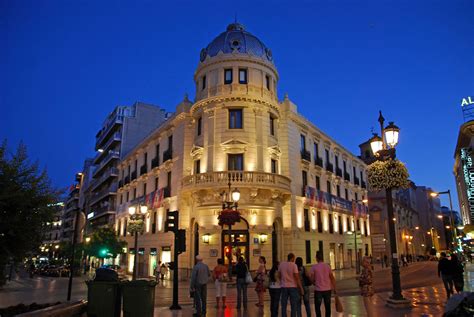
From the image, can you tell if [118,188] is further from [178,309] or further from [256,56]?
[178,309]

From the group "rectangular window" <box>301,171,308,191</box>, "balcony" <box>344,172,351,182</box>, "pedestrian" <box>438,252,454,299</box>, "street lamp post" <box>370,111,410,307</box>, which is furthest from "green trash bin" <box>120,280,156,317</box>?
"balcony" <box>344,172,351,182</box>

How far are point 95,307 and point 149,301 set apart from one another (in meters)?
1.33

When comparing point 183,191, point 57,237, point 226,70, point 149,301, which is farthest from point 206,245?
point 57,237

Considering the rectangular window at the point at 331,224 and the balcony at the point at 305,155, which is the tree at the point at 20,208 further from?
the rectangular window at the point at 331,224

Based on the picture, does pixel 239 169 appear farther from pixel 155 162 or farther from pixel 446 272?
pixel 446 272

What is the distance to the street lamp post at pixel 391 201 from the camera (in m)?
12.9

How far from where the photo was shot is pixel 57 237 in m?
106

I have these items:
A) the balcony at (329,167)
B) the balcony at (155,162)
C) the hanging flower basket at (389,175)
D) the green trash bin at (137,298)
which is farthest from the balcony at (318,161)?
the green trash bin at (137,298)

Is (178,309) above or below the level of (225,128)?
below

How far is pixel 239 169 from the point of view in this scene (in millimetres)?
28047

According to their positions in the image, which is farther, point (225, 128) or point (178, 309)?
point (225, 128)

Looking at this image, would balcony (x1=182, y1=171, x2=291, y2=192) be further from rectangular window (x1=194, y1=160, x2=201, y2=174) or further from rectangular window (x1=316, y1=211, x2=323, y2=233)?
rectangular window (x1=316, y1=211, x2=323, y2=233)

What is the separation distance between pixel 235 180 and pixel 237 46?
37.5 ft

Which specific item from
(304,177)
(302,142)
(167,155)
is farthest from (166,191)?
(302,142)
